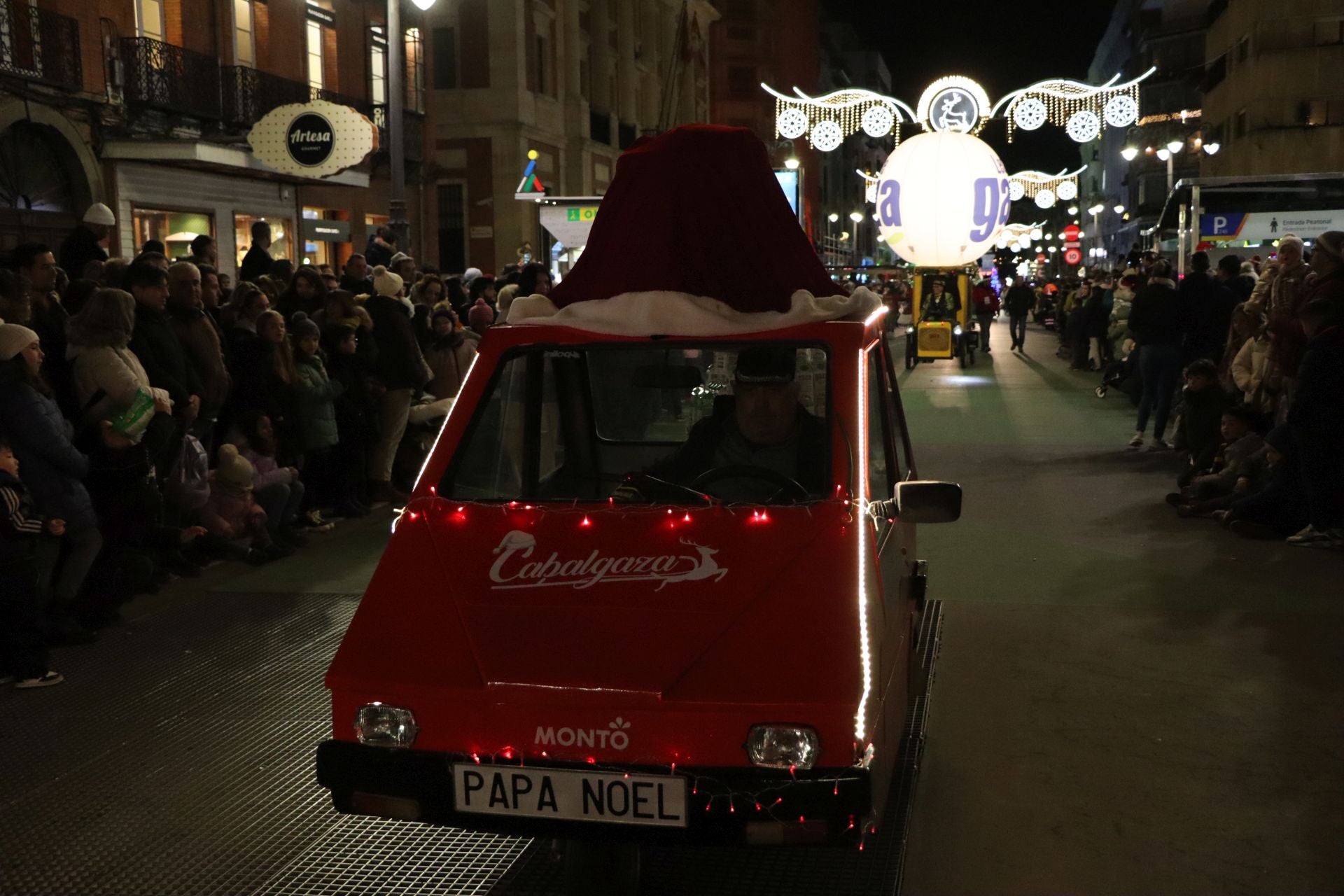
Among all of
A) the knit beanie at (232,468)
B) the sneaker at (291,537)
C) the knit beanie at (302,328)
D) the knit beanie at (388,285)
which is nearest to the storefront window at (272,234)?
the knit beanie at (388,285)

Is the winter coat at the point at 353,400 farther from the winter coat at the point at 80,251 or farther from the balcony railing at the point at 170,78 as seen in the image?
the balcony railing at the point at 170,78

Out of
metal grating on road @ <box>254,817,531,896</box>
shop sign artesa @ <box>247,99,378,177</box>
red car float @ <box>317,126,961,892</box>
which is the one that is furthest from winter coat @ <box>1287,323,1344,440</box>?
shop sign artesa @ <box>247,99,378,177</box>

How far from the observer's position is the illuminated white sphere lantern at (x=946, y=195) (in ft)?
60.6

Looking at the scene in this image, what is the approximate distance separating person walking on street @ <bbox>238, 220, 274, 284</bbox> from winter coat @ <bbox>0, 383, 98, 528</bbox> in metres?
6.61

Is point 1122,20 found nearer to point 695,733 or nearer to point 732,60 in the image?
point 732,60

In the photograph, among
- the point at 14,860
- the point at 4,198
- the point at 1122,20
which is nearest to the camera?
the point at 14,860

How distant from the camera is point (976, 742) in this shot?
19.3 feet

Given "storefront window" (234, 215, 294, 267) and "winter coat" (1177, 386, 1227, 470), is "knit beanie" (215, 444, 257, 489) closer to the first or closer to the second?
"winter coat" (1177, 386, 1227, 470)

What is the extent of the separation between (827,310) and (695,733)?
185 cm

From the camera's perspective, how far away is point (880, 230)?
20453 millimetres

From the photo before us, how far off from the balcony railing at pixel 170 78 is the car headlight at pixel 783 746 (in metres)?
20.7

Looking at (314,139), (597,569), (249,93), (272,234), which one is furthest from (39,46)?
(597,569)

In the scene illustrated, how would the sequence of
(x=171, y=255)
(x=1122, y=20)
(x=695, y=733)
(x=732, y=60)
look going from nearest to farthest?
(x=695, y=733) < (x=171, y=255) < (x=732, y=60) < (x=1122, y=20)

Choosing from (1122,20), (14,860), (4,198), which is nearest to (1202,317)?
(14,860)
